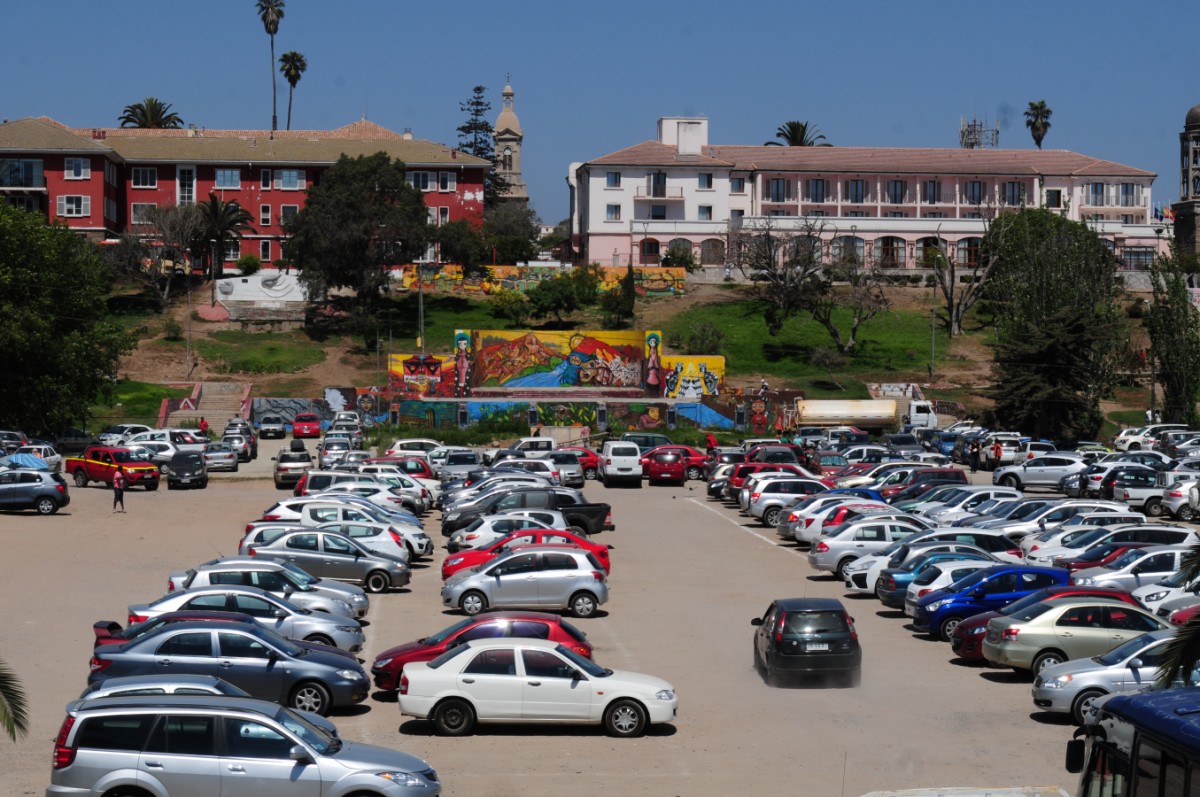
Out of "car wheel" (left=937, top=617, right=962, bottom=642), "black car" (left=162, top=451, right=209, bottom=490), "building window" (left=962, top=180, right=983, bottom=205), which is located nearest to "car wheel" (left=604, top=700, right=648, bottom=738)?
"car wheel" (left=937, top=617, right=962, bottom=642)

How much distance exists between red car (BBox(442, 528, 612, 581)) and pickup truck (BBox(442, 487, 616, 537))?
5042 mm

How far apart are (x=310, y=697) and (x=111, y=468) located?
32.2 m

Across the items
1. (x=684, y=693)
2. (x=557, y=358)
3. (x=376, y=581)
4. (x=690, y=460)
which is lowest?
(x=684, y=693)

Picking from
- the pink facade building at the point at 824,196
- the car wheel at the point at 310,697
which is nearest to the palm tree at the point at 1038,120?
the pink facade building at the point at 824,196

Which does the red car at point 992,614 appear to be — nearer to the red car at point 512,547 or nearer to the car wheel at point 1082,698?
the car wheel at point 1082,698

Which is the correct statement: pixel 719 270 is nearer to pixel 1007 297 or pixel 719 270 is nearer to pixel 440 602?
pixel 1007 297

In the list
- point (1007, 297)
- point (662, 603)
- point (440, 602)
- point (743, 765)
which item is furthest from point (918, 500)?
point (1007, 297)

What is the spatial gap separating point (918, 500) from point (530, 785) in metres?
25.4

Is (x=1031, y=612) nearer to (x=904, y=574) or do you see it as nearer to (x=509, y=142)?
(x=904, y=574)

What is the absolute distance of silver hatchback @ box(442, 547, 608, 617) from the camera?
988 inches

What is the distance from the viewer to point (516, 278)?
325 feet

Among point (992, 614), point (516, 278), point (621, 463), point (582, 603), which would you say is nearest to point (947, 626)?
point (992, 614)

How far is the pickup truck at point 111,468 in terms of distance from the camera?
47.0m

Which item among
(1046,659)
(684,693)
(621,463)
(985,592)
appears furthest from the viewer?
(621,463)
